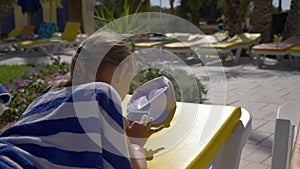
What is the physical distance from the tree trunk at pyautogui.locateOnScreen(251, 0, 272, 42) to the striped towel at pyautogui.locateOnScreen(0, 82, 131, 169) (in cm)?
1150

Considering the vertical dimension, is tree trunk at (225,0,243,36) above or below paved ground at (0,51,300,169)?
above

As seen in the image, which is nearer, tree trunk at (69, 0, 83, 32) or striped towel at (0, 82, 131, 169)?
striped towel at (0, 82, 131, 169)

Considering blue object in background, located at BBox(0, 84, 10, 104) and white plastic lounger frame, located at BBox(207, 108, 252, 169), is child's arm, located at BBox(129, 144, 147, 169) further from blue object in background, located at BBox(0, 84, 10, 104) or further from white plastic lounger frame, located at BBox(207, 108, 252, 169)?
blue object in background, located at BBox(0, 84, 10, 104)

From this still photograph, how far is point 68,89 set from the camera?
1.44 m

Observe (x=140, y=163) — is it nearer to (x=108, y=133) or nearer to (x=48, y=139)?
(x=108, y=133)

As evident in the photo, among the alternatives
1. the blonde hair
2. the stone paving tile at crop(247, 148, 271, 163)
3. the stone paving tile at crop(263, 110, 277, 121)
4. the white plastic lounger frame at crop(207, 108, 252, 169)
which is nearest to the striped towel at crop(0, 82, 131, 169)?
the blonde hair

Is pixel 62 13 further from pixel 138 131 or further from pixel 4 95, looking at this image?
pixel 138 131

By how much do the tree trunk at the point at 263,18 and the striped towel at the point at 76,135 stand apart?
37.7ft

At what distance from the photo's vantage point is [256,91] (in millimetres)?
6363

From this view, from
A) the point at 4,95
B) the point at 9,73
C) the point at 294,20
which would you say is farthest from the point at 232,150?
the point at 294,20

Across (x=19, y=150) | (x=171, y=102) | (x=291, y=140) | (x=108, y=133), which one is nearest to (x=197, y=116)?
(x=171, y=102)

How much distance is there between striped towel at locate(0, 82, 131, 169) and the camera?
1338 millimetres

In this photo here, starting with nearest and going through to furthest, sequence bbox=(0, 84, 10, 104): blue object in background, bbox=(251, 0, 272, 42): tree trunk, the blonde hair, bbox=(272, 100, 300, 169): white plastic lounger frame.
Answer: the blonde hair → bbox=(0, 84, 10, 104): blue object in background → bbox=(272, 100, 300, 169): white plastic lounger frame → bbox=(251, 0, 272, 42): tree trunk

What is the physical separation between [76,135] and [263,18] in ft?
38.3
